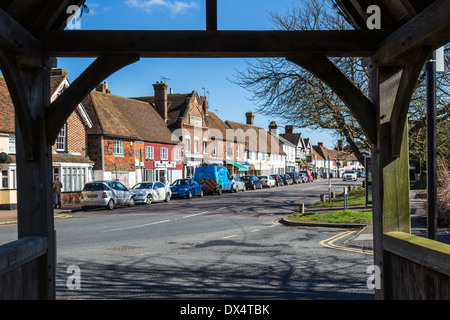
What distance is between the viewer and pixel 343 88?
5449 mm

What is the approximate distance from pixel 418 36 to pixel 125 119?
37385 mm

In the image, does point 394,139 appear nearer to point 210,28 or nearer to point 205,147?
point 210,28

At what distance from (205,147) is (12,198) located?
31300mm

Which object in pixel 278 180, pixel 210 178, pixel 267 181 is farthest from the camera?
pixel 278 180

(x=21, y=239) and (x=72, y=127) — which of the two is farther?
(x=72, y=127)

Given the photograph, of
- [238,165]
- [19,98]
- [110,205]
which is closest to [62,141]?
[110,205]

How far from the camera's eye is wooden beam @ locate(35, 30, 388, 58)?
17.6 ft

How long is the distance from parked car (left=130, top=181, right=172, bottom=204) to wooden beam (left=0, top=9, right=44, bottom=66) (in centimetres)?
2404

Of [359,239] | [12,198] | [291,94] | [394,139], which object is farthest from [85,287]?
[12,198]

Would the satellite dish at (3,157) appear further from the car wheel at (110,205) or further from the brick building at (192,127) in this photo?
the brick building at (192,127)

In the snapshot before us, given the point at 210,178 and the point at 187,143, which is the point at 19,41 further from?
the point at 187,143

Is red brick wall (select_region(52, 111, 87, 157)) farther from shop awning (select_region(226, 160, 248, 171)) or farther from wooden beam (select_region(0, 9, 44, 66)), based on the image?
shop awning (select_region(226, 160, 248, 171))

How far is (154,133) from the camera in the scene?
4406 cm

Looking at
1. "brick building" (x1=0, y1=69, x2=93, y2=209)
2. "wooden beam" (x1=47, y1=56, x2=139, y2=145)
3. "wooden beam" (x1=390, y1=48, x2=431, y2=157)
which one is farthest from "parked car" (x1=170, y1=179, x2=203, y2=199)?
"wooden beam" (x1=390, y1=48, x2=431, y2=157)
